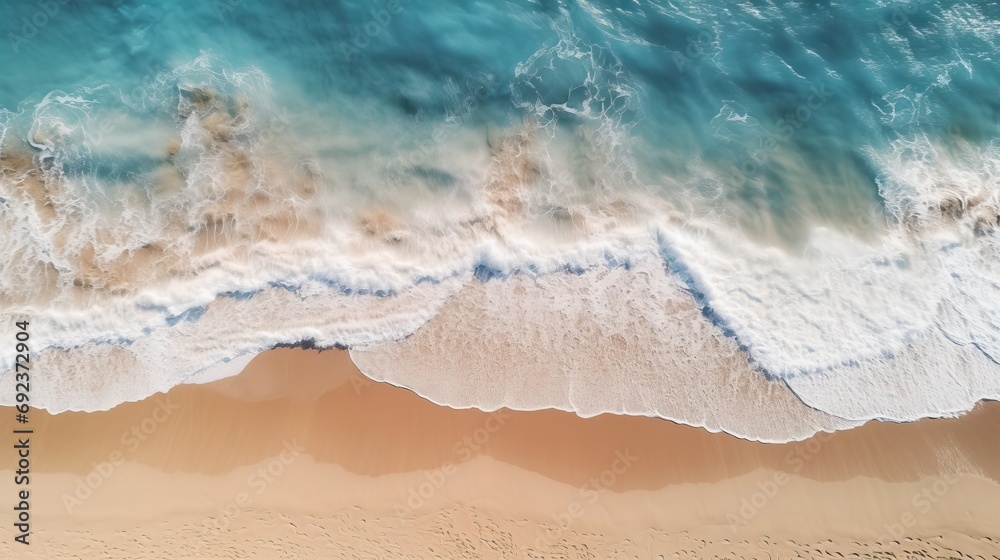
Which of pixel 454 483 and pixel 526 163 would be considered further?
pixel 526 163

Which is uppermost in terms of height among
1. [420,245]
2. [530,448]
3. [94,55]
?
[94,55]

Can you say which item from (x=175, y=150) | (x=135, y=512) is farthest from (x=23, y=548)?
(x=175, y=150)

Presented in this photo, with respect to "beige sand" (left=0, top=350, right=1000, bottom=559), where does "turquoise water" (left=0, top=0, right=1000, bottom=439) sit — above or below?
above

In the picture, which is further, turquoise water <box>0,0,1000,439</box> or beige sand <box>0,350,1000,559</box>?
turquoise water <box>0,0,1000,439</box>

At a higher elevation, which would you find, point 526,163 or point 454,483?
point 526,163

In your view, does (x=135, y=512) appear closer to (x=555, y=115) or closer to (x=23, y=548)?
(x=23, y=548)
